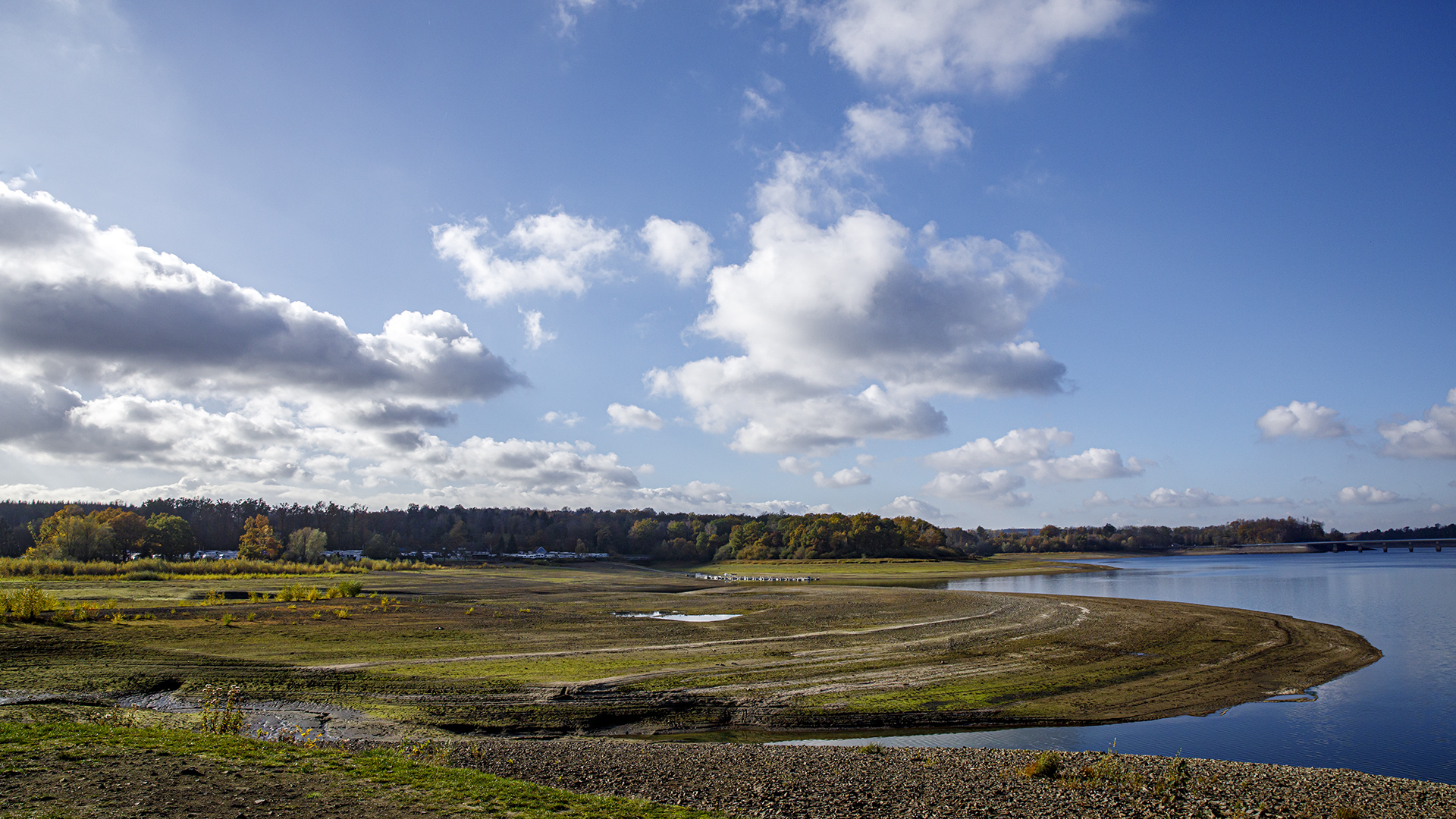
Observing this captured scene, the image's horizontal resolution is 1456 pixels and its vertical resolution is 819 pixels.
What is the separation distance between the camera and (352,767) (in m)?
13.4

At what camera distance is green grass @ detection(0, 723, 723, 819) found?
11688 millimetres

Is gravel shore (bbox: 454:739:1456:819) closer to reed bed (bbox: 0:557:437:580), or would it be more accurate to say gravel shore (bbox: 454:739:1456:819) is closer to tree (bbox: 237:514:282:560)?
reed bed (bbox: 0:557:437:580)

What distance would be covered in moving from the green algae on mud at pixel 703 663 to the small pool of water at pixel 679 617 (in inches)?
60.1

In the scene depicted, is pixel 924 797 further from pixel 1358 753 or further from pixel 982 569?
pixel 982 569

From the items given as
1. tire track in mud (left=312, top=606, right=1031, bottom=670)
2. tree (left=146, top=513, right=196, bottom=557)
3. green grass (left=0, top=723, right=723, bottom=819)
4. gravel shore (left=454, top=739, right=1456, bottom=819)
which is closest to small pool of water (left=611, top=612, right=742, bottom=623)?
tire track in mud (left=312, top=606, right=1031, bottom=670)

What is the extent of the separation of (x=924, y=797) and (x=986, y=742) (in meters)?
6.70

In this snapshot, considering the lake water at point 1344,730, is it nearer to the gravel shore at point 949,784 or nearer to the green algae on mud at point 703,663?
the green algae on mud at point 703,663

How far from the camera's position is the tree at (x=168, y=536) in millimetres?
114000

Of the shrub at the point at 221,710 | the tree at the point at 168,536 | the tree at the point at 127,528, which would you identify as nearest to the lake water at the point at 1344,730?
the shrub at the point at 221,710

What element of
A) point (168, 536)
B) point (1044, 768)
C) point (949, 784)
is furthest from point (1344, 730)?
point (168, 536)

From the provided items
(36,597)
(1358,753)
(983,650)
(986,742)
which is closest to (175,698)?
(36,597)

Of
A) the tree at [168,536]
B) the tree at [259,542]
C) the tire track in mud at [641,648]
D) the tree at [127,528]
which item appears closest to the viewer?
the tire track in mud at [641,648]

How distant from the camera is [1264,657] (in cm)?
3161

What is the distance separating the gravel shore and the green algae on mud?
4.00 meters
